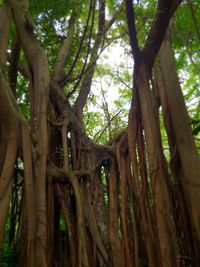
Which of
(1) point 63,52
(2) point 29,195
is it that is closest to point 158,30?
(2) point 29,195

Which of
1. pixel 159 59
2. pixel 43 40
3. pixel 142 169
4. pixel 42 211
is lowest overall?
pixel 42 211

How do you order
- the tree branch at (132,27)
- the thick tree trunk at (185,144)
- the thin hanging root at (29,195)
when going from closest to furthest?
the thin hanging root at (29,195)
the thick tree trunk at (185,144)
the tree branch at (132,27)

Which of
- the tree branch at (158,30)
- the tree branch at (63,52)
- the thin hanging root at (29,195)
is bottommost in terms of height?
the thin hanging root at (29,195)

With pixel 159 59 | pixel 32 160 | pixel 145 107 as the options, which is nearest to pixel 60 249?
pixel 32 160

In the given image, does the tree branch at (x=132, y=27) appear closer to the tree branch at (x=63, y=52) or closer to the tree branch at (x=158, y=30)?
the tree branch at (x=158, y=30)

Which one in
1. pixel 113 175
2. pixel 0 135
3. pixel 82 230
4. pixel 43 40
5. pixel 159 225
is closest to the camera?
pixel 159 225

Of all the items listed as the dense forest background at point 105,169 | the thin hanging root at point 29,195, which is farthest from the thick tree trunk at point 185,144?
the thin hanging root at point 29,195

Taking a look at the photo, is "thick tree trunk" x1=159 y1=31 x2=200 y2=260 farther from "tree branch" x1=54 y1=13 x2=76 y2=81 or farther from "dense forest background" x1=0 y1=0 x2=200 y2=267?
"tree branch" x1=54 y1=13 x2=76 y2=81

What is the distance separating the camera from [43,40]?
16.0 feet

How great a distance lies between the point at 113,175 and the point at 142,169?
1.51ft

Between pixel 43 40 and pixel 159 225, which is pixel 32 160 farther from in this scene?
pixel 43 40

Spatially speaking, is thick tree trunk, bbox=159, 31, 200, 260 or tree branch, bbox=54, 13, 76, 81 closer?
thick tree trunk, bbox=159, 31, 200, 260

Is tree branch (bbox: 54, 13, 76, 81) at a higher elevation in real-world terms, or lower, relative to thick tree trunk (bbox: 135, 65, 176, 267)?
higher

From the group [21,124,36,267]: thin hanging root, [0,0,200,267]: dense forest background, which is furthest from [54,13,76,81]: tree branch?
[21,124,36,267]: thin hanging root
